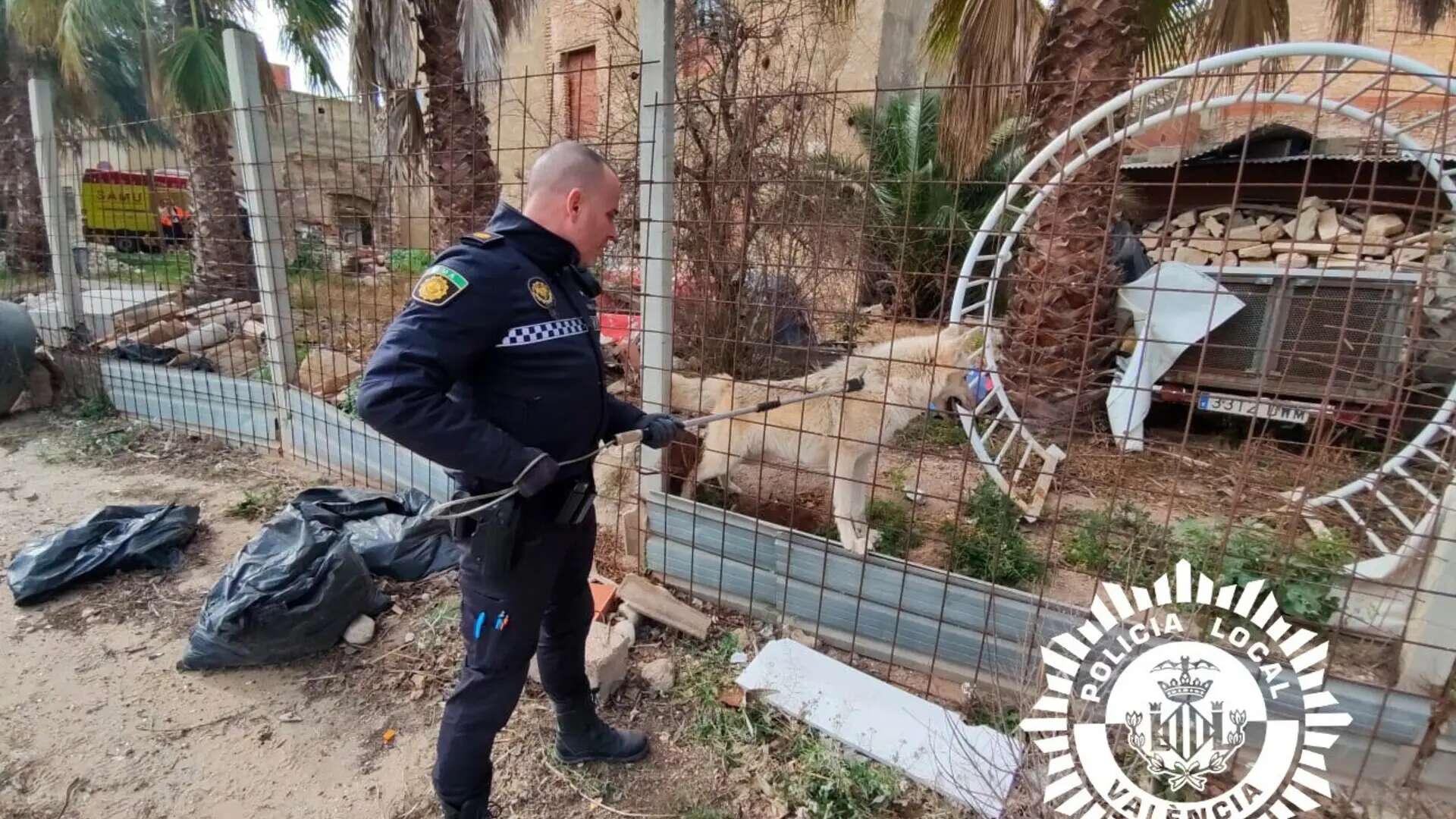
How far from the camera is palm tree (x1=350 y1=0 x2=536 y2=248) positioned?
608 centimetres

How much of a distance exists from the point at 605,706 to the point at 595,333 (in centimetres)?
164

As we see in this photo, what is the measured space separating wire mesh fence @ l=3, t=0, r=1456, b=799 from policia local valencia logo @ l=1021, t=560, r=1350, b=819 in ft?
0.22

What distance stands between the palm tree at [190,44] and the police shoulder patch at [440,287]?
8547 millimetres

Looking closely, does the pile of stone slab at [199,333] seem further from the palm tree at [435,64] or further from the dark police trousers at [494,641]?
the dark police trousers at [494,641]

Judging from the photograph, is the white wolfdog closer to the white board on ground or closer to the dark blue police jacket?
the white board on ground

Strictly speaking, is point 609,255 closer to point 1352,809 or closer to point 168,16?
point 1352,809

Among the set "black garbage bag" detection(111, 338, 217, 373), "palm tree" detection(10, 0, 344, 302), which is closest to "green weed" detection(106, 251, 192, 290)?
"palm tree" detection(10, 0, 344, 302)

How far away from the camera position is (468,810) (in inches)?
84.7

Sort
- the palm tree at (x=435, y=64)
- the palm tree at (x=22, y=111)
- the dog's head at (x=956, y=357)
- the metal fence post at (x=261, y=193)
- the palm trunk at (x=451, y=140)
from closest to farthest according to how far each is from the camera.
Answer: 1. the dog's head at (x=956, y=357)
2. the metal fence post at (x=261, y=193)
3. the palm trunk at (x=451, y=140)
4. the palm tree at (x=435, y=64)
5. the palm tree at (x=22, y=111)

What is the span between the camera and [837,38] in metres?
7.83

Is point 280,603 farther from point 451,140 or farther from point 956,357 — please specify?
point 956,357

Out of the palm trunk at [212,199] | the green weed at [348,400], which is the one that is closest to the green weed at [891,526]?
the green weed at [348,400]

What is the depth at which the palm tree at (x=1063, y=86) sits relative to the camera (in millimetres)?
5215

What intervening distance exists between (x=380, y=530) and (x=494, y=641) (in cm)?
222
